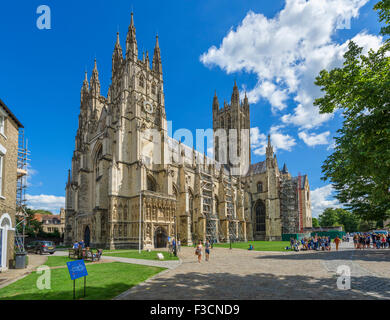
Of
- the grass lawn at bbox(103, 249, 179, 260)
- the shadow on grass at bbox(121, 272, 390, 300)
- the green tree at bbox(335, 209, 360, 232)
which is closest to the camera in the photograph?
the shadow on grass at bbox(121, 272, 390, 300)

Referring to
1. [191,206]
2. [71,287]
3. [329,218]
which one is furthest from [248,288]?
[329,218]

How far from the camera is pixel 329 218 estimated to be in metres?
98.2

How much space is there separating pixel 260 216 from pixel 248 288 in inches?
2210

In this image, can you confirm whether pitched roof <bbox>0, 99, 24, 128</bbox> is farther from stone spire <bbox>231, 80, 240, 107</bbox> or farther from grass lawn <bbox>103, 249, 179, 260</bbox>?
stone spire <bbox>231, 80, 240, 107</bbox>

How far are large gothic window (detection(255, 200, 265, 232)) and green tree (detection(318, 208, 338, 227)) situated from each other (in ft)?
169

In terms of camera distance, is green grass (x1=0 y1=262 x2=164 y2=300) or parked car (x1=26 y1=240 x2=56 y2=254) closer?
green grass (x1=0 y1=262 x2=164 y2=300)

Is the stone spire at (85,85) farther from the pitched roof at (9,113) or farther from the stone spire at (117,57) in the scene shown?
the pitched roof at (9,113)

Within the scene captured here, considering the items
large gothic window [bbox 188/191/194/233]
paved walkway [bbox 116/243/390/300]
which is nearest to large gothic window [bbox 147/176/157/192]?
large gothic window [bbox 188/191/194/233]

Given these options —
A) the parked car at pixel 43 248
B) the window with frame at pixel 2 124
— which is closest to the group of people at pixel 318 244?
the parked car at pixel 43 248

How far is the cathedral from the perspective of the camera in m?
33.5

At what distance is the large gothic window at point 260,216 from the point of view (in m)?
61.3

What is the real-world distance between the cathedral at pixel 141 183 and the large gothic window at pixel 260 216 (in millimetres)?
251
